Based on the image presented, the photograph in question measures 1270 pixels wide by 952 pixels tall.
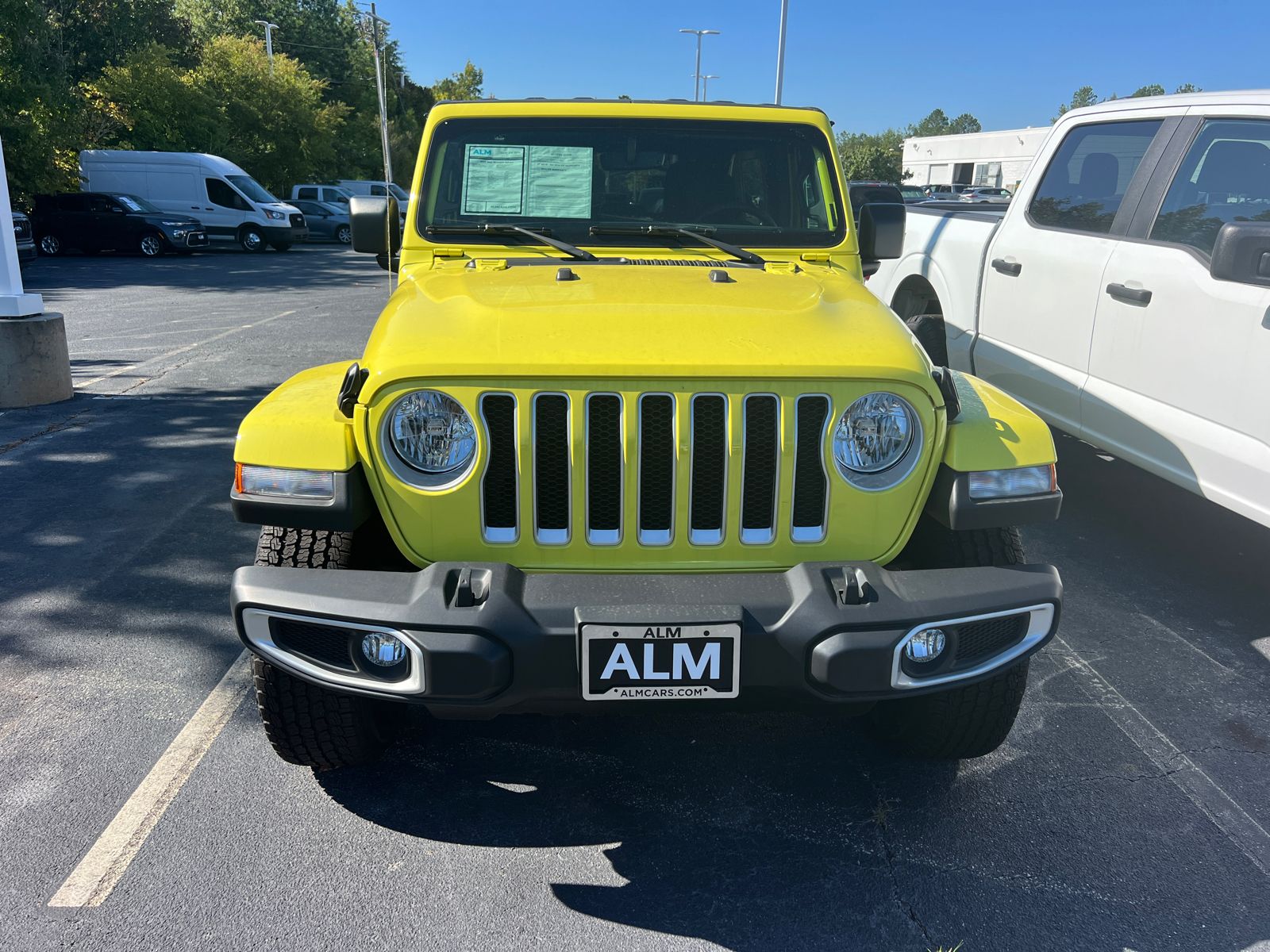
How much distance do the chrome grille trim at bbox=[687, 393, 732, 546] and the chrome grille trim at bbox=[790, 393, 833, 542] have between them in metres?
0.17

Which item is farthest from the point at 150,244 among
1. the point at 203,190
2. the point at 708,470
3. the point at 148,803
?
the point at 708,470

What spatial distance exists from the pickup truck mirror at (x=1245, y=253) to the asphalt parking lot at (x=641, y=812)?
4.55 feet

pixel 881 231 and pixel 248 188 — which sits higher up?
pixel 248 188

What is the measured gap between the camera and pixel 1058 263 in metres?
4.80

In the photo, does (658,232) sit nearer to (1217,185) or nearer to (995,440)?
(995,440)

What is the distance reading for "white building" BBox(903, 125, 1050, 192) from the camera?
2062 inches

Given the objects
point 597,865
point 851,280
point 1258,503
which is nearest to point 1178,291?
point 1258,503

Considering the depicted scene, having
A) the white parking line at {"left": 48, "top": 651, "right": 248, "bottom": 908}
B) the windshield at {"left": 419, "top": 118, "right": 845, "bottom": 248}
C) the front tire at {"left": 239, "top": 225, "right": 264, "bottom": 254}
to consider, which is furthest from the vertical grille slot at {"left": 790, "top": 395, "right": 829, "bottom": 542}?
the front tire at {"left": 239, "top": 225, "right": 264, "bottom": 254}

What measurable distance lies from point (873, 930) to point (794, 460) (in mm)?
1131

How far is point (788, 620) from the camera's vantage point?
86.7 inches

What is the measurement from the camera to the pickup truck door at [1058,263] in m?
4.57

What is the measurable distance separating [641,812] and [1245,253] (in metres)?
2.79

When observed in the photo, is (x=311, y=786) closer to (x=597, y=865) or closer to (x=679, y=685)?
(x=597, y=865)

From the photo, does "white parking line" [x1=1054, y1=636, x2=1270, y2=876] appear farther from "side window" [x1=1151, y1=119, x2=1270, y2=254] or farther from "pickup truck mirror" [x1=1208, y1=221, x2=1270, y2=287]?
"side window" [x1=1151, y1=119, x2=1270, y2=254]
